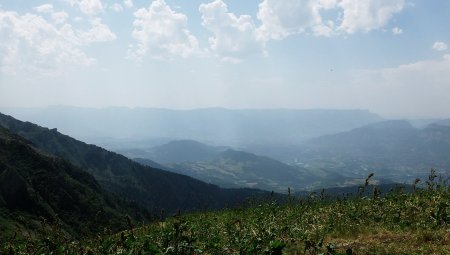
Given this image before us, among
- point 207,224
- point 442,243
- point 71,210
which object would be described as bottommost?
point 71,210

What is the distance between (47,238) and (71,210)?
124840 millimetres

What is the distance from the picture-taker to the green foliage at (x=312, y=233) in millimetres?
8695

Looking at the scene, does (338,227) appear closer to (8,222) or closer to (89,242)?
(89,242)

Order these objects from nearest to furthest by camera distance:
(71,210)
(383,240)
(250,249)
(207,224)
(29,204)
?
(250,249)
(383,240)
(207,224)
(29,204)
(71,210)

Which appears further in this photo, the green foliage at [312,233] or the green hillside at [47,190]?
the green hillside at [47,190]

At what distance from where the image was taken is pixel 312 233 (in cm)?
1125

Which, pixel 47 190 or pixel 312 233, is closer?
pixel 312 233

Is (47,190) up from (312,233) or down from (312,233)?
down

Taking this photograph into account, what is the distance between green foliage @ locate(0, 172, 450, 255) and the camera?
870 centimetres

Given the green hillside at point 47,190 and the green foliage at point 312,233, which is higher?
the green foliage at point 312,233

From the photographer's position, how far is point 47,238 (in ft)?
31.7

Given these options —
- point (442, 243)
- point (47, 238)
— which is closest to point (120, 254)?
point (47, 238)

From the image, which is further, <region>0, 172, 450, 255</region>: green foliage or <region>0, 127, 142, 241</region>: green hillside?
<region>0, 127, 142, 241</region>: green hillside

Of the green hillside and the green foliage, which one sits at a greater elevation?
the green foliage
